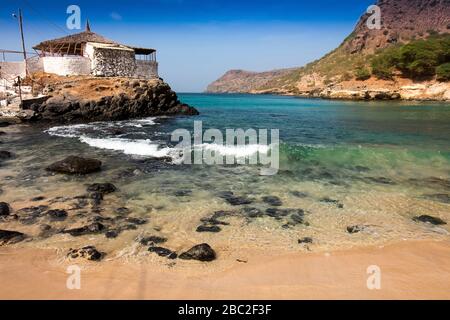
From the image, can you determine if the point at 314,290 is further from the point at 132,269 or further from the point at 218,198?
the point at 218,198

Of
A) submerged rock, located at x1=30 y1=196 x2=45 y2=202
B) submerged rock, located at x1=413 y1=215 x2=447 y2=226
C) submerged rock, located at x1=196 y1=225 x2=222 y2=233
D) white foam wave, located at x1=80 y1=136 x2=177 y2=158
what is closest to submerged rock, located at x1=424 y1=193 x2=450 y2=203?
submerged rock, located at x1=413 y1=215 x2=447 y2=226

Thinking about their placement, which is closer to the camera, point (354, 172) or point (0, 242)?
point (0, 242)

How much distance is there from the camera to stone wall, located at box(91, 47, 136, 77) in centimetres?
3909

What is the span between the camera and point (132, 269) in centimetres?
600

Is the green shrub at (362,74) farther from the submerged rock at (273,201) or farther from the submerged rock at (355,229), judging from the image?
the submerged rock at (355,229)

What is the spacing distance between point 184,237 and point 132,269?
1.67 m

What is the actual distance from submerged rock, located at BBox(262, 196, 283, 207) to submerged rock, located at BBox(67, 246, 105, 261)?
4.88 m

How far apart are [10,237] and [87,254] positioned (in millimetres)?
2119

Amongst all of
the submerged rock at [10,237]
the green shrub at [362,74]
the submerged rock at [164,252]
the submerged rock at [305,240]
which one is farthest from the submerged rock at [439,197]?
the green shrub at [362,74]

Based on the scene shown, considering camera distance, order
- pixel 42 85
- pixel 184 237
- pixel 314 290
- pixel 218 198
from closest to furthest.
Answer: pixel 314 290
pixel 184 237
pixel 218 198
pixel 42 85

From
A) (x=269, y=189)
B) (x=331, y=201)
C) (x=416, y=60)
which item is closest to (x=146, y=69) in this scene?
(x=269, y=189)

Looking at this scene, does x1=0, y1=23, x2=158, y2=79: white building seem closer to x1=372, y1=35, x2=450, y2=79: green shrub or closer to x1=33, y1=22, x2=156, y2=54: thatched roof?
x1=33, y1=22, x2=156, y2=54: thatched roof
